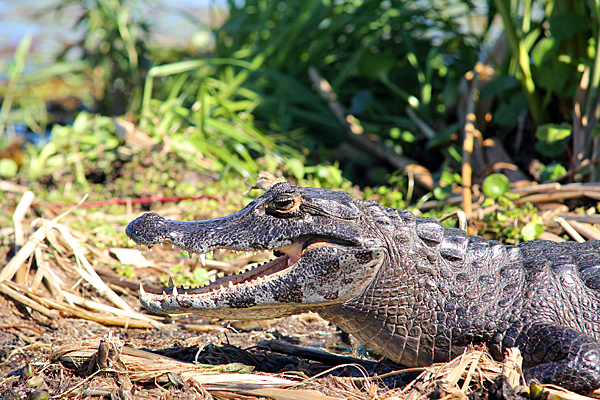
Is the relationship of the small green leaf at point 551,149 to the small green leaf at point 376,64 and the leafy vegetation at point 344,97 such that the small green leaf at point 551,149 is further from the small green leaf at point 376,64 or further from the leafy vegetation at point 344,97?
the small green leaf at point 376,64

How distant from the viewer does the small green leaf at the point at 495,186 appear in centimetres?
372

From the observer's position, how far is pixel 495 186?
3.74 meters

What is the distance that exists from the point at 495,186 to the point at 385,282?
1844 millimetres

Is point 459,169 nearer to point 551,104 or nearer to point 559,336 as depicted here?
point 551,104

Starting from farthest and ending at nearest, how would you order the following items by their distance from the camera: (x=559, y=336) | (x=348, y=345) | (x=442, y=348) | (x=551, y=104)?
1. (x=551, y=104)
2. (x=348, y=345)
3. (x=442, y=348)
4. (x=559, y=336)

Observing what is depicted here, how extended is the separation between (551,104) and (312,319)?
284 centimetres

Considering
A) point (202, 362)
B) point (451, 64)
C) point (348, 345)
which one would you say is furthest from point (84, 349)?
point (451, 64)

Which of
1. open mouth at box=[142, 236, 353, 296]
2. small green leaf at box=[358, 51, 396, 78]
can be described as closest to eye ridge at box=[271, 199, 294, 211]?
open mouth at box=[142, 236, 353, 296]

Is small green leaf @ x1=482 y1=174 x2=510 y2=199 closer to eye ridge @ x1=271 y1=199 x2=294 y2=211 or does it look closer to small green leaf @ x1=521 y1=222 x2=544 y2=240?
small green leaf @ x1=521 y1=222 x2=544 y2=240

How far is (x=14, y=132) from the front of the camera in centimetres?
695

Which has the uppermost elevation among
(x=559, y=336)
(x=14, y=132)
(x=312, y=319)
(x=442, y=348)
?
(x=559, y=336)

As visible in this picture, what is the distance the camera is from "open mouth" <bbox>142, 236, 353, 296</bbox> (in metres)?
2.26

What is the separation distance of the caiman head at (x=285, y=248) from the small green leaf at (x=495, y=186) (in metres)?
1.72

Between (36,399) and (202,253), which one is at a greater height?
(202,253)
